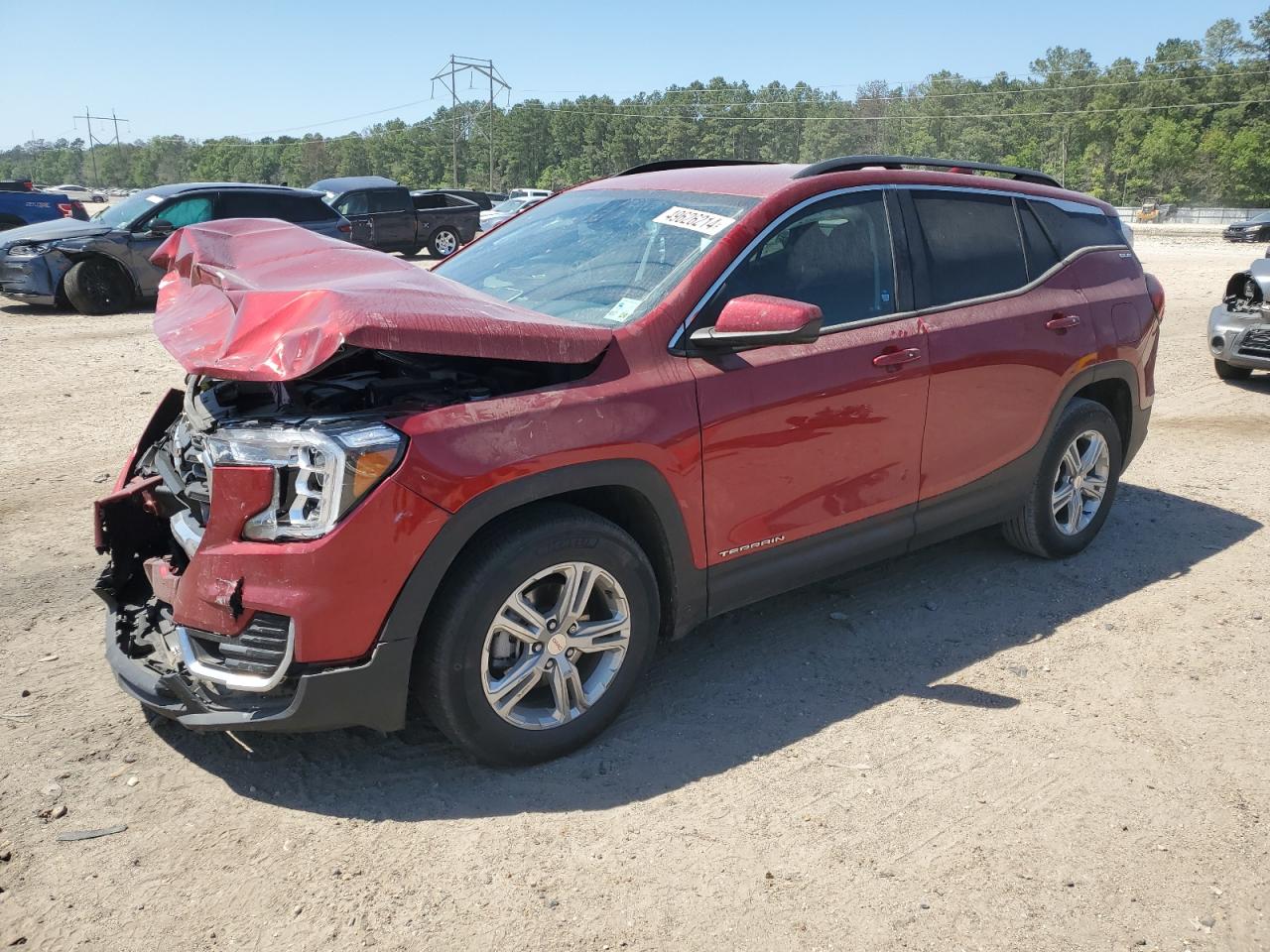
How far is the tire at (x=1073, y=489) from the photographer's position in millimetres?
4848

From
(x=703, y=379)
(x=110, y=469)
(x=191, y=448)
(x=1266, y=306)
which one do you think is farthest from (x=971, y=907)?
(x=1266, y=306)

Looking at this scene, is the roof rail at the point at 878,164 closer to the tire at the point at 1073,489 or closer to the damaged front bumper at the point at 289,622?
the tire at the point at 1073,489

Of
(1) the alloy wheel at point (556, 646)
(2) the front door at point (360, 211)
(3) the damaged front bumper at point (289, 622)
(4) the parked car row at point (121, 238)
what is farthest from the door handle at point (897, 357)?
(2) the front door at point (360, 211)

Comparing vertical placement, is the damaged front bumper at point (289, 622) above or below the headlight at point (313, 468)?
below

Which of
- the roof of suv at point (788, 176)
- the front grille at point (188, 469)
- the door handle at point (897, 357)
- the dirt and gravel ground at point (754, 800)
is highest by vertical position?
the roof of suv at point (788, 176)

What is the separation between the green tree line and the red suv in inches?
3159

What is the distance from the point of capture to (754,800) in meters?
3.15

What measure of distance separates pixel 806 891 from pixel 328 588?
1557 mm

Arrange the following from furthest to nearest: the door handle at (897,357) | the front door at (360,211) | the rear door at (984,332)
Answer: the front door at (360,211)
the rear door at (984,332)
the door handle at (897,357)

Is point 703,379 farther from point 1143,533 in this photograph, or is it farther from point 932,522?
point 1143,533

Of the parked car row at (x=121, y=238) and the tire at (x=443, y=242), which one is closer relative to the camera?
the parked car row at (x=121, y=238)

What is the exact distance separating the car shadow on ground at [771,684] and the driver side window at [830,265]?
1.37 meters

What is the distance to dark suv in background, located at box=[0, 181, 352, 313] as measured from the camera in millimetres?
12625

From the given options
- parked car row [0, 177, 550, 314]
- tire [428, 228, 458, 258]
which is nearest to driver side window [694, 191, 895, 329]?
parked car row [0, 177, 550, 314]
